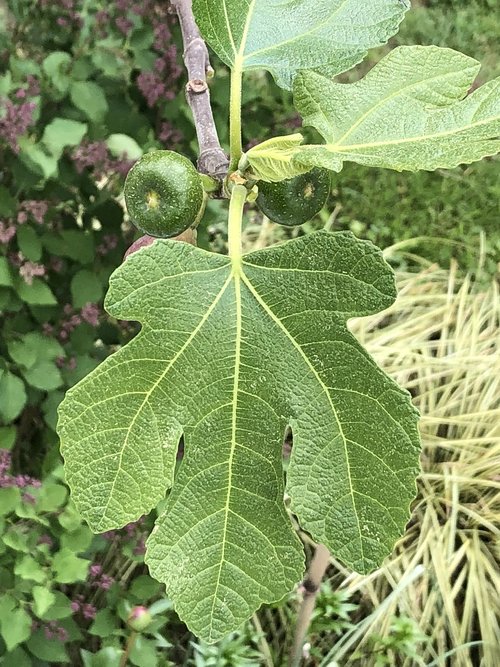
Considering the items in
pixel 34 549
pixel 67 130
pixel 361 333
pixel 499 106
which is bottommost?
pixel 34 549

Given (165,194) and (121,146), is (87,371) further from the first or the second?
(165,194)

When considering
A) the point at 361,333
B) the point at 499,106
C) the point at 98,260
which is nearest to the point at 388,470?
the point at 499,106

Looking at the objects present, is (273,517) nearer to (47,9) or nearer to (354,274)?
(354,274)

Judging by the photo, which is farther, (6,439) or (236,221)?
(6,439)

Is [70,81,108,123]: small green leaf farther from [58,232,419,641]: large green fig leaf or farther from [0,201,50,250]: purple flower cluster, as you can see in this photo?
[58,232,419,641]: large green fig leaf

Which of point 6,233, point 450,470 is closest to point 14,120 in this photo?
point 6,233

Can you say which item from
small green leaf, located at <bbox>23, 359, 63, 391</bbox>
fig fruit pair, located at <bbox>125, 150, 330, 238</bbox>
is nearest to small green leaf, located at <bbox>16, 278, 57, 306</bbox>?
small green leaf, located at <bbox>23, 359, 63, 391</bbox>
